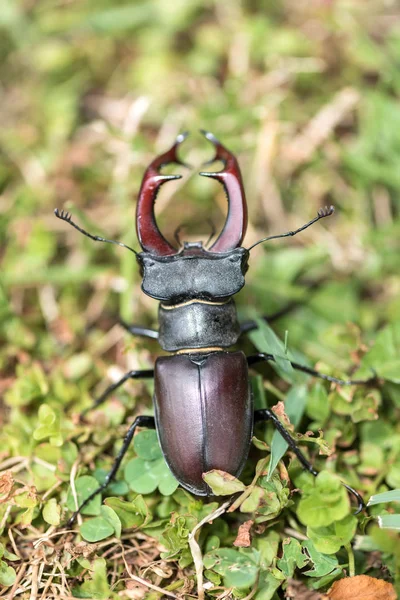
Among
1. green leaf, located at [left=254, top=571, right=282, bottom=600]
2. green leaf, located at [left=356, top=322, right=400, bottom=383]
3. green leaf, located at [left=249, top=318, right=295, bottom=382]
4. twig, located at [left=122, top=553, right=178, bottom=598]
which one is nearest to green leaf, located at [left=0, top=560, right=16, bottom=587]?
twig, located at [left=122, top=553, right=178, bottom=598]

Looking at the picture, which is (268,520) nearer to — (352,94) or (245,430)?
(245,430)

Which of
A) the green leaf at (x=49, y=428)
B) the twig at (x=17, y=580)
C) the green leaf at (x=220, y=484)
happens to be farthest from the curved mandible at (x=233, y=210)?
the twig at (x=17, y=580)

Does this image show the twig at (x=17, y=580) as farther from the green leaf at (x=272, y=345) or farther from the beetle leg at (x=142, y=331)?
the green leaf at (x=272, y=345)

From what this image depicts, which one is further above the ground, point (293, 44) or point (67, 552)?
point (293, 44)

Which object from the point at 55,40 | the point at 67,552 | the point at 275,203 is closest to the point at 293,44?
the point at 275,203

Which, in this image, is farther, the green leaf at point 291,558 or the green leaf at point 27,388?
the green leaf at point 27,388

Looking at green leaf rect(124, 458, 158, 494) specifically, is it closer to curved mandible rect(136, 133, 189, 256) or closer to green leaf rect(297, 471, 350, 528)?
green leaf rect(297, 471, 350, 528)
